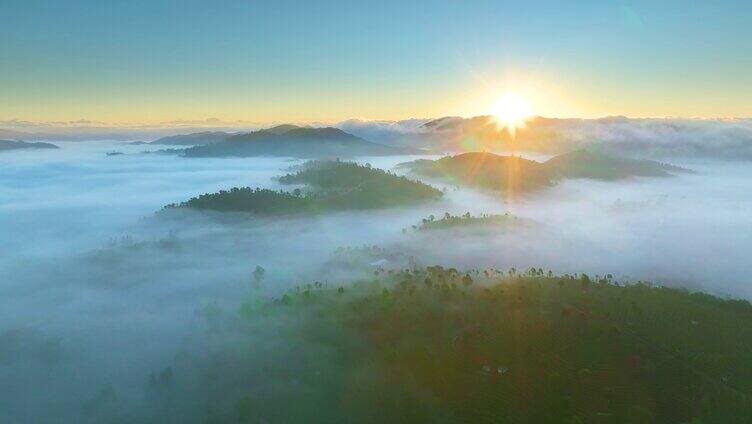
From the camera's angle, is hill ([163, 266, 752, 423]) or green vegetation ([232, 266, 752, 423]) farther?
hill ([163, 266, 752, 423])

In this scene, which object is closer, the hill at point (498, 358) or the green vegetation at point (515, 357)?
the green vegetation at point (515, 357)

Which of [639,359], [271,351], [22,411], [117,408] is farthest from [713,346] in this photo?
[22,411]

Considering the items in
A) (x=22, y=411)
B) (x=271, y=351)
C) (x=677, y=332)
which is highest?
(x=677, y=332)

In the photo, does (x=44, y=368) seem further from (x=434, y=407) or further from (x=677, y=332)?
(x=677, y=332)

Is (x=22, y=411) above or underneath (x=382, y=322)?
underneath

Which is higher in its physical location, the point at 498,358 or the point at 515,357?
the point at 515,357

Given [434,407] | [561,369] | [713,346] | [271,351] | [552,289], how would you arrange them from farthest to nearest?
[552,289], [271,351], [713,346], [561,369], [434,407]

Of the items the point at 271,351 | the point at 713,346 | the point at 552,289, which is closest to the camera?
the point at 713,346

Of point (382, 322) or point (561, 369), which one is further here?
point (382, 322)
